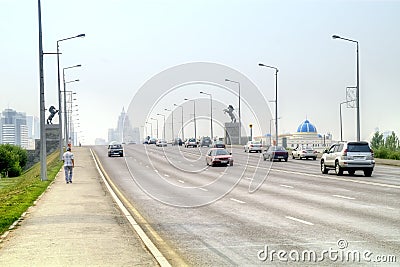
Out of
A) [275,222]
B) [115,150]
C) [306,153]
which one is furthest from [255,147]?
[275,222]

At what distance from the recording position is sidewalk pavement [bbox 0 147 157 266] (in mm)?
11414

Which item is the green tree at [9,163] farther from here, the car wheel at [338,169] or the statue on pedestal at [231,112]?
the car wheel at [338,169]

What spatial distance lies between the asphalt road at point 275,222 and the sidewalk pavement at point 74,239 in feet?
2.61

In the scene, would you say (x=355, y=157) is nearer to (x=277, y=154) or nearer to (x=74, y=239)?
(x=277, y=154)

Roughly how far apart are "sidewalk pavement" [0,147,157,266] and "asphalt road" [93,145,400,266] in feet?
2.61

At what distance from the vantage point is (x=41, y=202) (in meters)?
23.9

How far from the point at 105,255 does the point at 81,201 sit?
12.2 metres

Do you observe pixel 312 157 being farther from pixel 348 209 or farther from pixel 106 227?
pixel 106 227

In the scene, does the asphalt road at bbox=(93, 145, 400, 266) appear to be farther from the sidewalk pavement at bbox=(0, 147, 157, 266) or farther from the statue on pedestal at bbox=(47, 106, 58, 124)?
the statue on pedestal at bbox=(47, 106, 58, 124)

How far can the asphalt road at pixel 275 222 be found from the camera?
11.7 meters

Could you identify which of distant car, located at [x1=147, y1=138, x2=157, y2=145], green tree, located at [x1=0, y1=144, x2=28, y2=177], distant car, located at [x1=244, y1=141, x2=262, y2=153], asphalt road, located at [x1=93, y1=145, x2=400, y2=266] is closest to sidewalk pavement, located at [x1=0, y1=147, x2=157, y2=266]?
asphalt road, located at [x1=93, y1=145, x2=400, y2=266]

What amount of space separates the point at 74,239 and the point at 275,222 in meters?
5.28

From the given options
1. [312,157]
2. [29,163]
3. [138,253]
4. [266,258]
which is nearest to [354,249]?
[266,258]

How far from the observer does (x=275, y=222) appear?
16.6 metres
